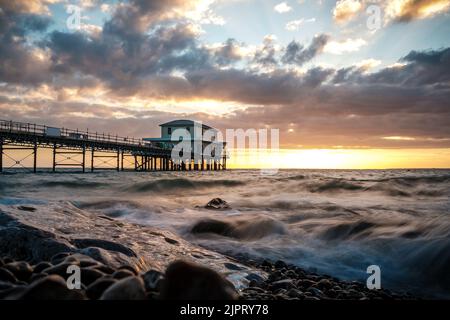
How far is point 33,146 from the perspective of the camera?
3391 cm

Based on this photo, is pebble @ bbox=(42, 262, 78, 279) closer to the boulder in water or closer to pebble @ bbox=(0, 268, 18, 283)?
pebble @ bbox=(0, 268, 18, 283)

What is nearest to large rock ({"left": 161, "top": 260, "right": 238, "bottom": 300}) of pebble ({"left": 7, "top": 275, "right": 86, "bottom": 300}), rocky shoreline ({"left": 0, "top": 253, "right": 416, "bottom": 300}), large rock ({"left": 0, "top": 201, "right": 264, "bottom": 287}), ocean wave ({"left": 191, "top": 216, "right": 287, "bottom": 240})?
rocky shoreline ({"left": 0, "top": 253, "right": 416, "bottom": 300})

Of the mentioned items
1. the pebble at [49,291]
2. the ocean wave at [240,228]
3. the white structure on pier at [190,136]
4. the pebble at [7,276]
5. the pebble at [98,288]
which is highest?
the white structure on pier at [190,136]

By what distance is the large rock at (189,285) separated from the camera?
1900 mm

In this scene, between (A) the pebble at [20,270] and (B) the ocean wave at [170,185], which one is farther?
(B) the ocean wave at [170,185]

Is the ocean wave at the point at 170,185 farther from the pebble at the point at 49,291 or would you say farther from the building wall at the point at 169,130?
the building wall at the point at 169,130

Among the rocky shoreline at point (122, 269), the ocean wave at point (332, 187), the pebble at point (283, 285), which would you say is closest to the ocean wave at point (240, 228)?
the rocky shoreline at point (122, 269)

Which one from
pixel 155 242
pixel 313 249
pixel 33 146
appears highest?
pixel 33 146

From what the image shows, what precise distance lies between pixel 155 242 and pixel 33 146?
3414 cm

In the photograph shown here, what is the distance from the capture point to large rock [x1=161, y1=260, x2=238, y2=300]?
190 centimetres

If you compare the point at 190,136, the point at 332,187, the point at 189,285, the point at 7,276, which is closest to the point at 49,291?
the point at 189,285
